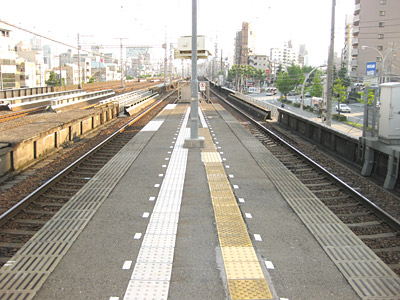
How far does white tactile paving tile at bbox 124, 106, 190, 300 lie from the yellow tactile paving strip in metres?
0.81

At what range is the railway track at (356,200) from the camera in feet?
22.5

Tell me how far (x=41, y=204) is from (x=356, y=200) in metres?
6.93

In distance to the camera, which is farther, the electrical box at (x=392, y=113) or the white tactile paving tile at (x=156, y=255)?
the electrical box at (x=392, y=113)

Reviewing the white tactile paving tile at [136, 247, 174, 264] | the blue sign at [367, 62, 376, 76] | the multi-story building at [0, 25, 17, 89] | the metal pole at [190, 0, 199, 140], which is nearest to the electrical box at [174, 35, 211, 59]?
the metal pole at [190, 0, 199, 140]

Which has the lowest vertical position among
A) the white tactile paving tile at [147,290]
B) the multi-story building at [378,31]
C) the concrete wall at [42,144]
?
the white tactile paving tile at [147,290]

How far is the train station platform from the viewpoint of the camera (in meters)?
5.17

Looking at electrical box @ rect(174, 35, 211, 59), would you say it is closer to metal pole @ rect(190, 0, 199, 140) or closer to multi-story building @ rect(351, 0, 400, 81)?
metal pole @ rect(190, 0, 199, 140)

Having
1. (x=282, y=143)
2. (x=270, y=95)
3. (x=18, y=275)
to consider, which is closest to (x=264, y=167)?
(x=282, y=143)

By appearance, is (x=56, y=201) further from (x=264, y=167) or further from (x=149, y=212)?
(x=264, y=167)

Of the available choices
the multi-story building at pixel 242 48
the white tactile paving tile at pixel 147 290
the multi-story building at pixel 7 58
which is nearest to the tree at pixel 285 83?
the multi-story building at pixel 242 48

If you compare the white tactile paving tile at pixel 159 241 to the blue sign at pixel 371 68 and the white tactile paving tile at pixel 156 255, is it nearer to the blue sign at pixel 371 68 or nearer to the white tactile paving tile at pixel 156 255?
the white tactile paving tile at pixel 156 255

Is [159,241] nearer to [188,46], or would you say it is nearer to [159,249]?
[159,249]

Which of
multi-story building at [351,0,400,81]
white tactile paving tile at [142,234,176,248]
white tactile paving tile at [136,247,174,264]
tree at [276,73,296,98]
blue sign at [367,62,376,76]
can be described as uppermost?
multi-story building at [351,0,400,81]

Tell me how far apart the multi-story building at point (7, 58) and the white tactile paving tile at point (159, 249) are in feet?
207
